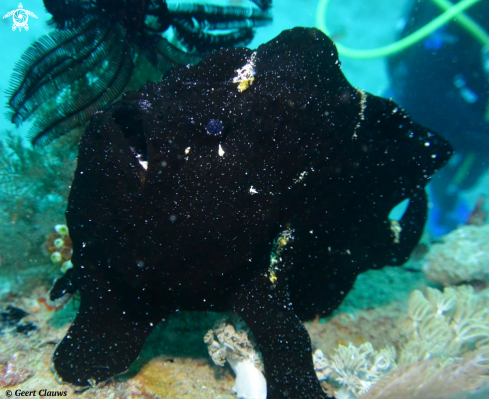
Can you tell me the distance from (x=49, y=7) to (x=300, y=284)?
382 cm

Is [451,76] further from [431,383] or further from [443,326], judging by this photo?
[431,383]

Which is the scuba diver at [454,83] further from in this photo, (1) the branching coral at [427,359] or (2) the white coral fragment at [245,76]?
(2) the white coral fragment at [245,76]

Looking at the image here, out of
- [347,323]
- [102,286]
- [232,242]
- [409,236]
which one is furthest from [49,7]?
[347,323]

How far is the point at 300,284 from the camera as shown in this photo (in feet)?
9.41

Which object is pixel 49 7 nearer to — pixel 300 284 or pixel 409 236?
pixel 300 284

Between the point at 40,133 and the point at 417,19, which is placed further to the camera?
the point at 417,19

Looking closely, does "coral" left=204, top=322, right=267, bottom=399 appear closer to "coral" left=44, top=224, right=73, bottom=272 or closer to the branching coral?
the branching coral

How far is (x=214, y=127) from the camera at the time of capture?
6.89ft

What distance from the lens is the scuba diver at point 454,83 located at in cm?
768

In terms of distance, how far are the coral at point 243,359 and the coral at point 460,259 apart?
4.13 m

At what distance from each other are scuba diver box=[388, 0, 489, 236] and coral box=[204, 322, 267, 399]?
9080 mm

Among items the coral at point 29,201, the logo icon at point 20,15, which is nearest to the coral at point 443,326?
the coral at point 29,201

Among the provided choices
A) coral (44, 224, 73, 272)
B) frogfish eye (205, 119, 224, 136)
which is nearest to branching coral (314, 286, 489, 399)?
frogfish eye (205, 119, 224, 136)

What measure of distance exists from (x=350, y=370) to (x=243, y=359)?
121cm
